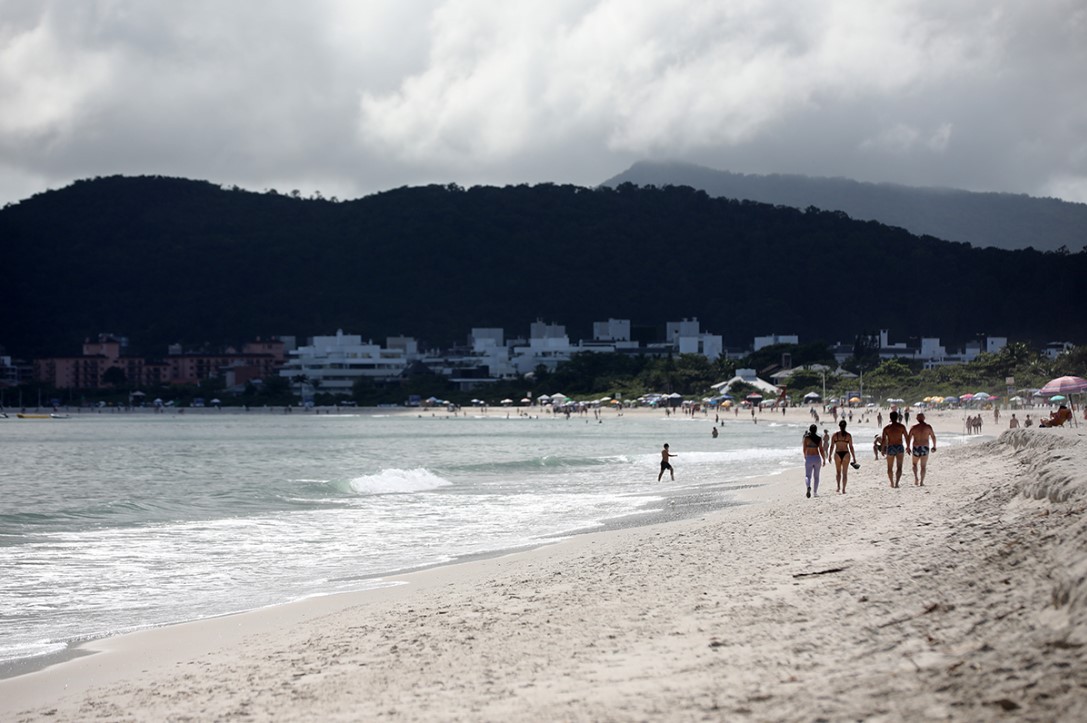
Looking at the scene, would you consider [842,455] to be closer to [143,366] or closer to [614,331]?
[614,331]

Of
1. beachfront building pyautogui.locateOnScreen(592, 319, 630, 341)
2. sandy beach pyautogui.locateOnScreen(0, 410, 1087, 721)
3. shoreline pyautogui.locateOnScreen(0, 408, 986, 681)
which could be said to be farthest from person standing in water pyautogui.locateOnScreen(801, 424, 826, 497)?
beachfront building pyautogui.locateOnScreen(592, 319, 630, 341)

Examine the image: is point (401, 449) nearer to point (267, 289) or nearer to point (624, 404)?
point (624, 404)

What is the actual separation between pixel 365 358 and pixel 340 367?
392 cm

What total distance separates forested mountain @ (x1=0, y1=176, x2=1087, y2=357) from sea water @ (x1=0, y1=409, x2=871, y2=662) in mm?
142913

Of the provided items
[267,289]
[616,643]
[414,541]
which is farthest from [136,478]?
[267,289]

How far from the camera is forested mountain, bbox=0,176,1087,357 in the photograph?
177m

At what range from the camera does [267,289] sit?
622 ft

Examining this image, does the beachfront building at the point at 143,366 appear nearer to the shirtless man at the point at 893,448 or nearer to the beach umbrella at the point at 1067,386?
the beach umbrella at the point at 1067,386

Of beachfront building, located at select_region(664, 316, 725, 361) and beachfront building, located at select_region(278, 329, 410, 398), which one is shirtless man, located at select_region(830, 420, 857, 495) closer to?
beachfront building, located at select_region(664, 316, 725, 361)

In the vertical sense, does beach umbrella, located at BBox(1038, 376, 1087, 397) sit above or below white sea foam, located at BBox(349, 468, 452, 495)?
above

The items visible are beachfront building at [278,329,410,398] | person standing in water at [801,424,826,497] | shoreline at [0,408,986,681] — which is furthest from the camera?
beachfront building at [278,329,410,398]

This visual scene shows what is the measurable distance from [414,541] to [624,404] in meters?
93.9

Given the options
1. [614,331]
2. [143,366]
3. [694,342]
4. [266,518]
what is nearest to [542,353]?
[614,331]

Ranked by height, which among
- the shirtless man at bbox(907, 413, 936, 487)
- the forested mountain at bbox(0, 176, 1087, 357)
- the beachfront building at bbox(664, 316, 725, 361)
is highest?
the forested mountain at bbox(0, 176, 1087, 357)
